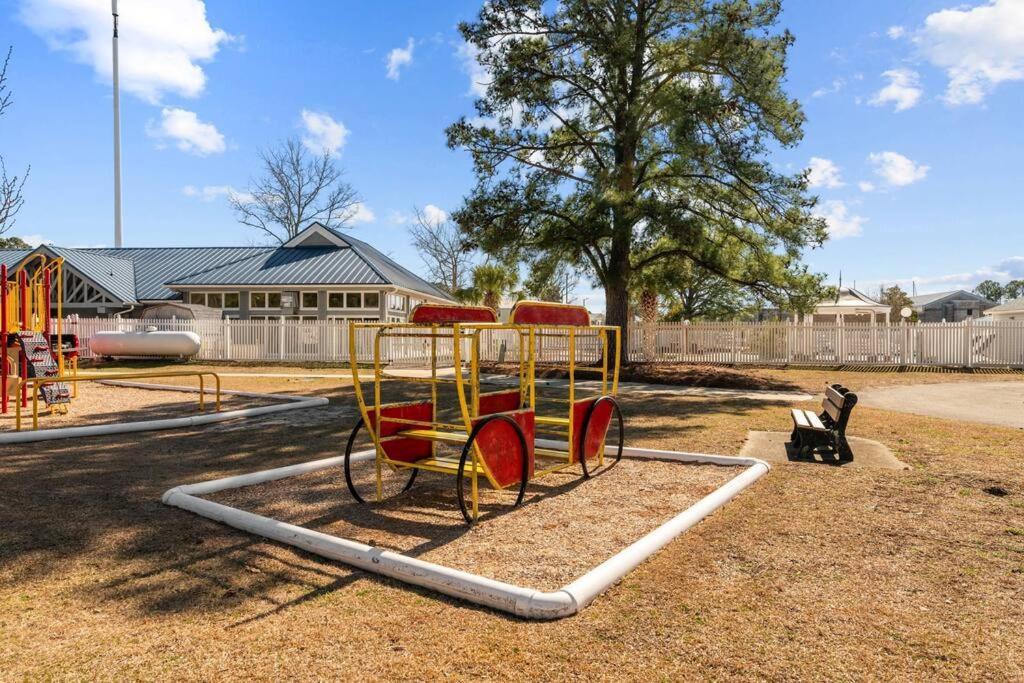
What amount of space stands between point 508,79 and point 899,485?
1746 cm

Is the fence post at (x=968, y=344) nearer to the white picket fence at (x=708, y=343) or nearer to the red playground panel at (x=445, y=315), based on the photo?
the white picket fence at (x=708, y=343)

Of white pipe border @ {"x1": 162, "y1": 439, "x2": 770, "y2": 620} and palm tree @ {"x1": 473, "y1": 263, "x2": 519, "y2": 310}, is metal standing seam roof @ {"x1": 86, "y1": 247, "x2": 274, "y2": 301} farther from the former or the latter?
white pipe border @ {"x1": 162, "y1": 439, "x2": 770, "y2": 620}

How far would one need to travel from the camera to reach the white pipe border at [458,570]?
12.3ft

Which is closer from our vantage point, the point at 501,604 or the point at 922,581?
the point at 501,604

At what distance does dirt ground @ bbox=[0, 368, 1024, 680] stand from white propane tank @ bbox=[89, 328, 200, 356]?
22183 millimetres

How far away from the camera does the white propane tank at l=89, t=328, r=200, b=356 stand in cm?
2711

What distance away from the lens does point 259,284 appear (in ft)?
108

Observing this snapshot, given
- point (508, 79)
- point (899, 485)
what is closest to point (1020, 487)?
point (899, 485)

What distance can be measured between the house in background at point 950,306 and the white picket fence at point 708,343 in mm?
61576

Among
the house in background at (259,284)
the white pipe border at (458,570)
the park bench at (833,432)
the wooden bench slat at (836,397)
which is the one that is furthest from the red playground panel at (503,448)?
the house in background at (259,284)

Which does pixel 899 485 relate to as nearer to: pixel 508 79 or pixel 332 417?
pixel 332 417

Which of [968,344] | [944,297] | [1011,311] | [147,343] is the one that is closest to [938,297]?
[944,297]

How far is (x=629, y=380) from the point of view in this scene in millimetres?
20562

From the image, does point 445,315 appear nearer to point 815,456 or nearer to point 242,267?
point 815,456
